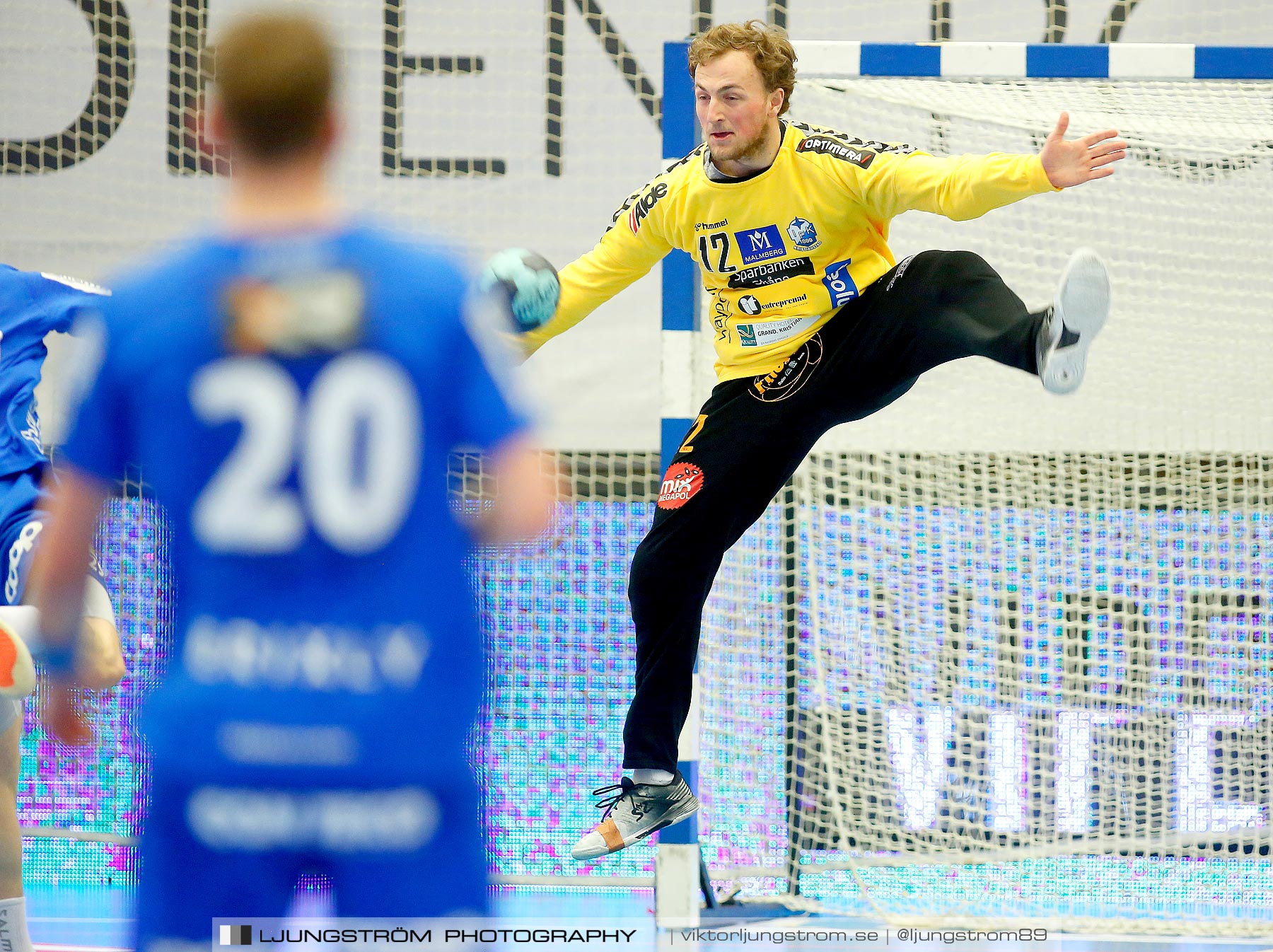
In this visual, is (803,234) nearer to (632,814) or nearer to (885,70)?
(885,70)

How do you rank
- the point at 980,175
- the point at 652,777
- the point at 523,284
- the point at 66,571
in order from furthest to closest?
the point at 652,777
the point at 523,284
the point at 980,175
the point at 66,571

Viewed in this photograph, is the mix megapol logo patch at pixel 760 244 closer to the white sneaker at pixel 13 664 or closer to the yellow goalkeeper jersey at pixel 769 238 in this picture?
the yellow goalkeeper jersey at pixel 769 238

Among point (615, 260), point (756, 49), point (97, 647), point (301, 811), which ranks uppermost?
point (756, 49)

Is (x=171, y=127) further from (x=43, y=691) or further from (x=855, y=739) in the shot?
(x=855, y=739)

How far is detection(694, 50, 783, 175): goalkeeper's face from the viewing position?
3.55 metres

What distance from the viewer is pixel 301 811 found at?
1672 mm

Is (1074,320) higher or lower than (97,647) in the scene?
higher

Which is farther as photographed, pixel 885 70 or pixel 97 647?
pixel 885 70

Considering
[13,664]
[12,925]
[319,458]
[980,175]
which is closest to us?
[319,458]

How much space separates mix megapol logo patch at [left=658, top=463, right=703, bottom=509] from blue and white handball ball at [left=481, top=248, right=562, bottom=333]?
0.57 meters

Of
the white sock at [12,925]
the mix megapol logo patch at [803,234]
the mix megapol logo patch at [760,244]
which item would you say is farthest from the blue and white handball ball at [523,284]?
the white sock at [12,925]

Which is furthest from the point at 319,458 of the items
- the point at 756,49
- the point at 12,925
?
the point at 12,925

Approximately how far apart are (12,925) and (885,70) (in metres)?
3.67

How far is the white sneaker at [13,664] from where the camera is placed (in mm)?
2459
